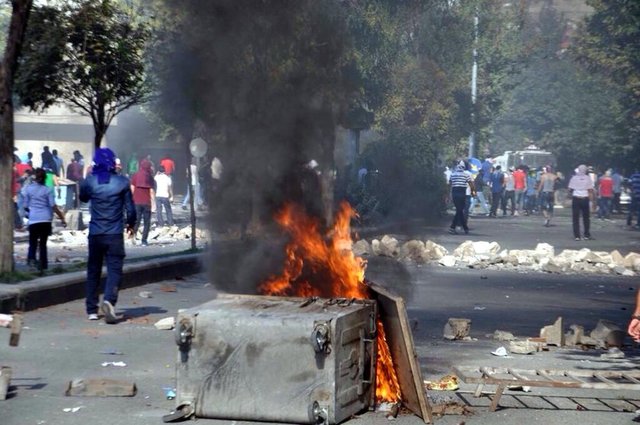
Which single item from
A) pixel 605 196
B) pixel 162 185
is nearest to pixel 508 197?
pixel 605 196

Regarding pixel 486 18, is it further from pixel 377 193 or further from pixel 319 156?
pixel 319 156

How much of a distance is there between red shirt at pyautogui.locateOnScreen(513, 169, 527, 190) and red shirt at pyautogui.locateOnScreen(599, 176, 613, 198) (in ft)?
10.5

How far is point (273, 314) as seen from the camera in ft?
22.5

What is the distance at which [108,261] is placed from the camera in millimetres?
11273

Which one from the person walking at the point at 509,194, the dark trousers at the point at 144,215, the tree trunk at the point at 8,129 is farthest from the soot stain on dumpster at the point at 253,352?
the person walking at the point at 509,194

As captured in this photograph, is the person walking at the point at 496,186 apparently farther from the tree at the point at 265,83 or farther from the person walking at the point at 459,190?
the tree at the point at 265,83

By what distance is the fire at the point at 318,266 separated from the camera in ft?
27.1

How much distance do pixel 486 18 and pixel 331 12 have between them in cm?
3049

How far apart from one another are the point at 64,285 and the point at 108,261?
5.74 ft

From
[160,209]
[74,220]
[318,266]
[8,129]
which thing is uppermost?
[8,129]

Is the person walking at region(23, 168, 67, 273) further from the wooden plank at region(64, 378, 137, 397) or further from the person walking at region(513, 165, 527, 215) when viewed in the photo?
the person walking at region(513, 165, 527, 215)

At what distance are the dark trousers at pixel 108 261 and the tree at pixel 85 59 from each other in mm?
5791

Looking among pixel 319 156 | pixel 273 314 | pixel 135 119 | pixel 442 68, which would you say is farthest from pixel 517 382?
pixel 135 119

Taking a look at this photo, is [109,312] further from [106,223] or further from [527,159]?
[527,159]
